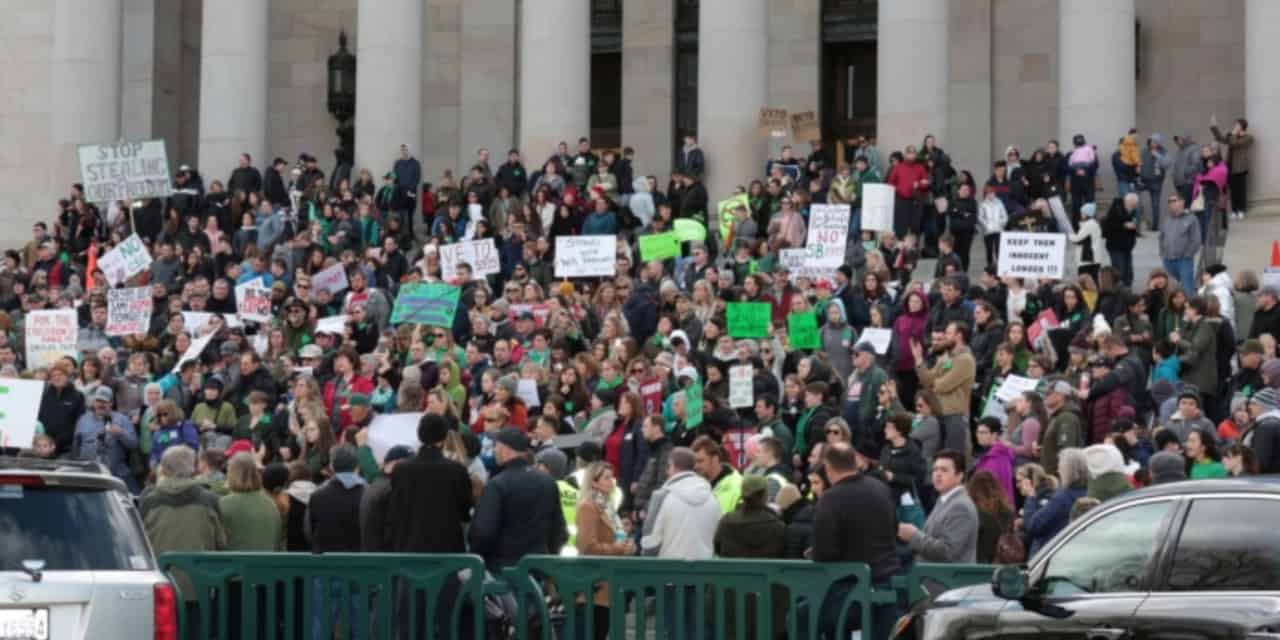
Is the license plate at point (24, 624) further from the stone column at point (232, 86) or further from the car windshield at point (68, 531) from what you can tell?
the stone column at point (232, 86)

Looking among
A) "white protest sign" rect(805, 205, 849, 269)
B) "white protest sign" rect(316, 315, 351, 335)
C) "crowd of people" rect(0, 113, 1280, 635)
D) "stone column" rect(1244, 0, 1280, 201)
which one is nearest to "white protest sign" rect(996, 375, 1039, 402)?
"crowd of people" rect(0, 113, 1280, 635)

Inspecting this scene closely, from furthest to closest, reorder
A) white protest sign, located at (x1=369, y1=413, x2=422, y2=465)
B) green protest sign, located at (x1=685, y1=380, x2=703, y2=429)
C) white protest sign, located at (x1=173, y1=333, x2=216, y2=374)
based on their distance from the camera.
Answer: white protest sign, located at (x1=173, y1=333, x2=216, y2=374) < green protest sign, located at (x1=685, y1=380, x2=703, y2=429) < white protest sign, located at (x1=369, y1=413, x2=422, y2=465)

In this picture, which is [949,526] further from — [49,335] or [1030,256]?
[49,335]

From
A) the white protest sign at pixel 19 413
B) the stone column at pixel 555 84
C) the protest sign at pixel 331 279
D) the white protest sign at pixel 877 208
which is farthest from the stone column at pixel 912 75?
the white protest sign at pixel 19 413

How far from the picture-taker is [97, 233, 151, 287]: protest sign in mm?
32906

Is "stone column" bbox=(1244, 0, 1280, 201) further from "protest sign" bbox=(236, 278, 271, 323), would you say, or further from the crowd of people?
"protest sign" bbox=(236, 278, 271, 323)

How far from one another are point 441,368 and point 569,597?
9956 mm

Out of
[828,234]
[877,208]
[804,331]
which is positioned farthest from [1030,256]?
[877,208]

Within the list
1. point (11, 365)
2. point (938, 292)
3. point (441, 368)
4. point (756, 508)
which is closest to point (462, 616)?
point (756, 508)

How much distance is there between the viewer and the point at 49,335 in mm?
29734

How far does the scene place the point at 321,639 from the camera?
1576 cm

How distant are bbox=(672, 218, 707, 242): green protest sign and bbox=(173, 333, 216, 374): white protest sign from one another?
6.56 meters

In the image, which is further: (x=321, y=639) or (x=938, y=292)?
(x=938, y=292)

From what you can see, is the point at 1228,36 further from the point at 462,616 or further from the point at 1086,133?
the point at 462,616
